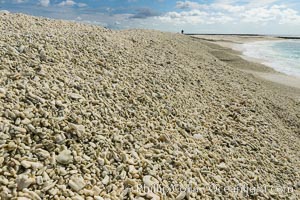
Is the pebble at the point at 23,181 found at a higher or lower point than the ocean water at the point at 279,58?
higher

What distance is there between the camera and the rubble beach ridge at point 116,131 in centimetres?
422

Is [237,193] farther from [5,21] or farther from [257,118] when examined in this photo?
[5,21]

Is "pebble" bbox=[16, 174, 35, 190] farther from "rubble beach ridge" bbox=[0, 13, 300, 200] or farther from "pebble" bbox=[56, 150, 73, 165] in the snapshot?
"pebble" bbox=[56, 150, 73, 165]

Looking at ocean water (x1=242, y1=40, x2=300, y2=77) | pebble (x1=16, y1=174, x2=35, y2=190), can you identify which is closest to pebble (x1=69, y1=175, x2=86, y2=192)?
pebble (x1=16, y1=174, x2=35, y2=190)

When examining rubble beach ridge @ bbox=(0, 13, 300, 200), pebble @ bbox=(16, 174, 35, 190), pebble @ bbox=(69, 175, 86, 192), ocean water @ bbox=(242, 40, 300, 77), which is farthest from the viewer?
ocean water @ bbox=(242, 40, 300, 77)

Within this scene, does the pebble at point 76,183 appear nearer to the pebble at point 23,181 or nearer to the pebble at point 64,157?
the pebble at point 64,157

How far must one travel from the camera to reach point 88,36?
9.55 metres

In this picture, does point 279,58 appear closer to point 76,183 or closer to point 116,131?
point 116,131

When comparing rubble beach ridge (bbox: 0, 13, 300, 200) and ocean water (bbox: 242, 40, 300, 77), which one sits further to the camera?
ocean water (bbox: 242, 40, 300, 77)

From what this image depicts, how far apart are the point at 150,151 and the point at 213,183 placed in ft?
4.09

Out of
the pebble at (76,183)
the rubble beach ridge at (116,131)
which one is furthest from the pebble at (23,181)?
the pebble at (76,183)

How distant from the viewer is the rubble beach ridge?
A: 4.22 meters

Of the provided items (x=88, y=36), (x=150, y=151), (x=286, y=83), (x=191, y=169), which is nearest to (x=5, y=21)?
(x=88, y=36)

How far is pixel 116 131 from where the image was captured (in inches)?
210
